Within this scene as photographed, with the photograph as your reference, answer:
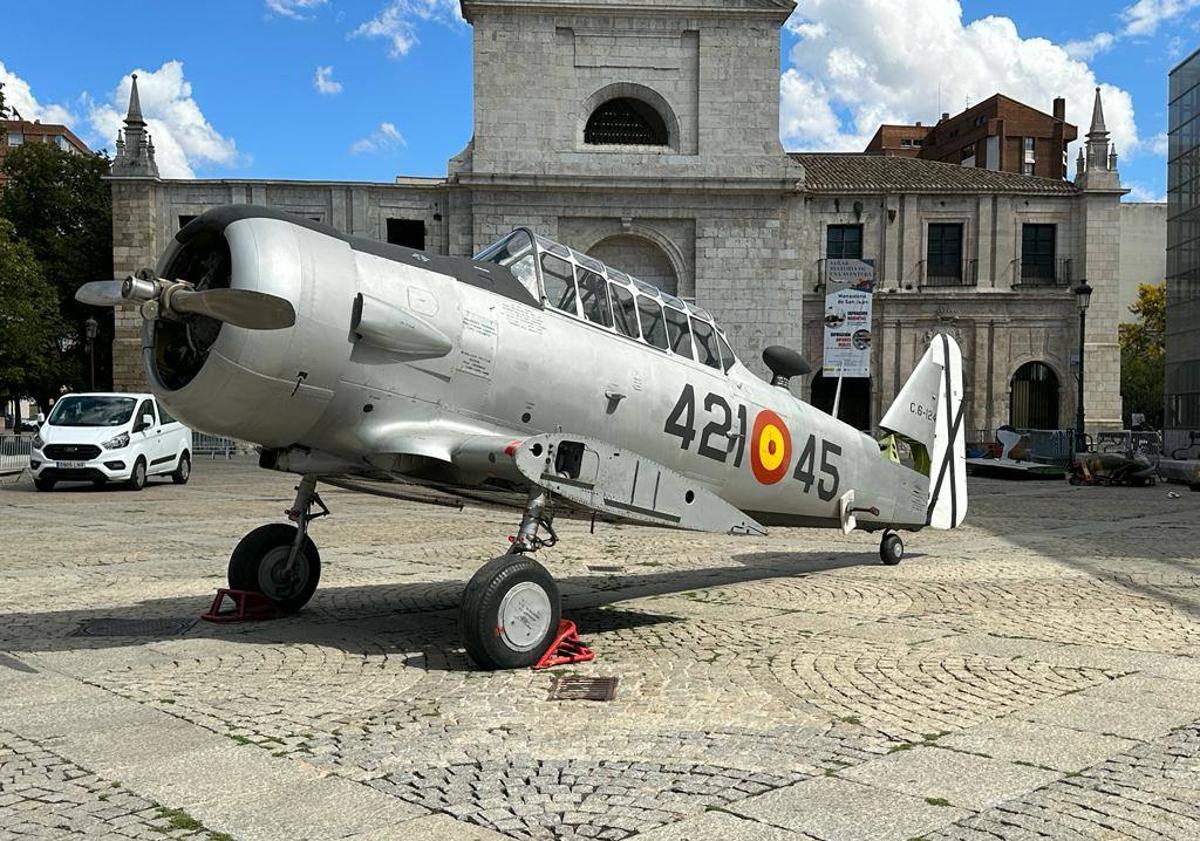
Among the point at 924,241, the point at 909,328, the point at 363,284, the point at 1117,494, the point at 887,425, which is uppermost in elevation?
the point at 924,241

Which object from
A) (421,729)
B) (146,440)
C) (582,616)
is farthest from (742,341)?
(421,729)

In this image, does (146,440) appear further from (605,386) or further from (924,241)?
(924,241)

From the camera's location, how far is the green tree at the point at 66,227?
48.8 meters

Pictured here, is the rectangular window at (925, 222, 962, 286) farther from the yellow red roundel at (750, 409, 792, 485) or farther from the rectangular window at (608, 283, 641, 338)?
the rectangular window at (608, 283, 641, 338)

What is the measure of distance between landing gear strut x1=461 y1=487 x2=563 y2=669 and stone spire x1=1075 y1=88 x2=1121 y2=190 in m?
48.2

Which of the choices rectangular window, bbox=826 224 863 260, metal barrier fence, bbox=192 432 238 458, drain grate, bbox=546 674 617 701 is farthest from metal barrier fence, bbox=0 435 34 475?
rectangular window, bbox=826 224 863 260

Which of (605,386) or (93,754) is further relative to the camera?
(605,386)

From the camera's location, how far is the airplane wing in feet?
20.9

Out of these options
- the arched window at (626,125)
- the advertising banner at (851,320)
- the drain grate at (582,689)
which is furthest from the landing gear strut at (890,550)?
the arched window at (626,125)

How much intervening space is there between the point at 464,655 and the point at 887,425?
6.61 meters

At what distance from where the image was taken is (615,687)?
5945 millimetres

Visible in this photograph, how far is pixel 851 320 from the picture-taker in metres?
37.0

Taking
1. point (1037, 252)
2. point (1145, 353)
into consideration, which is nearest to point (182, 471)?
point (1037, 252)

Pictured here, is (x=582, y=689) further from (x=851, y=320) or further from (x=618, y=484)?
(x=851, y=320)
